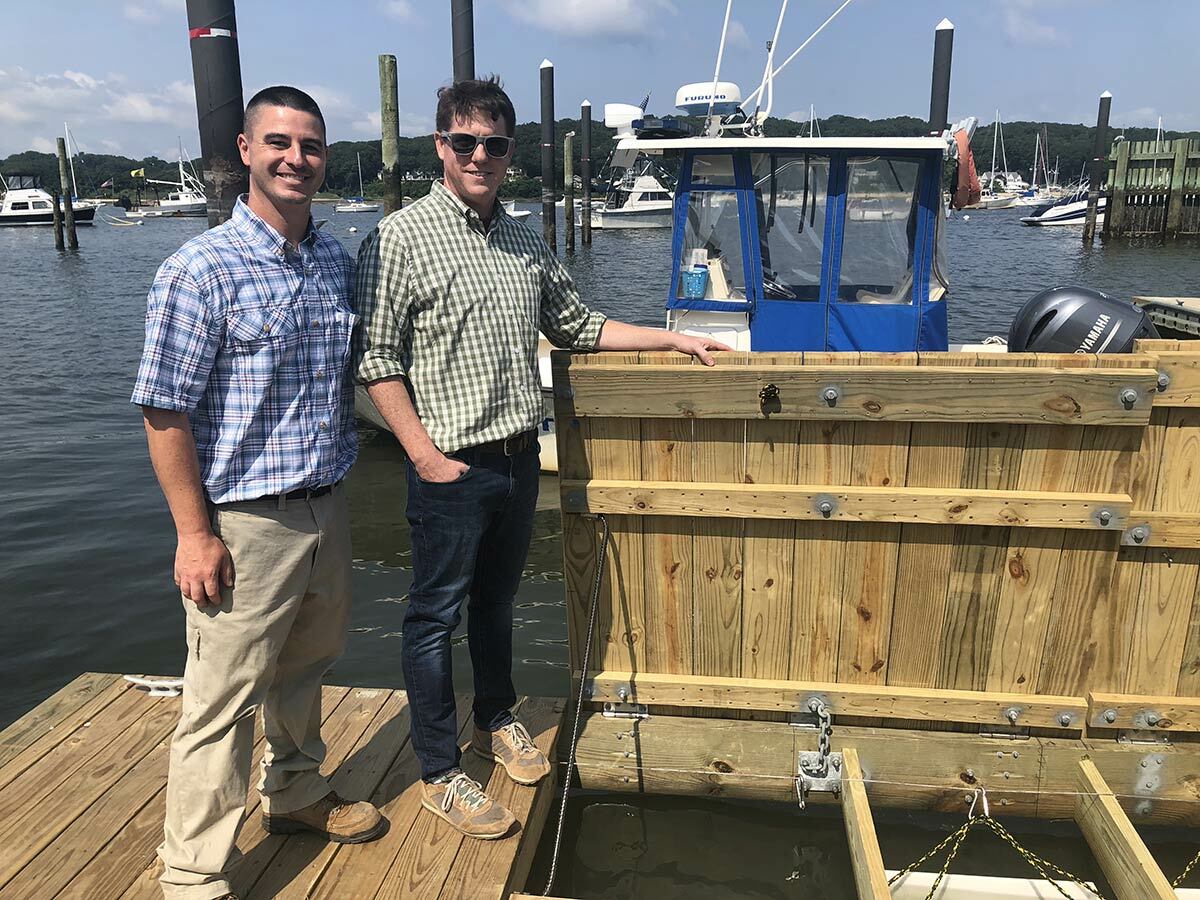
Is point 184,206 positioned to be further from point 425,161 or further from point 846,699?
point 846,699

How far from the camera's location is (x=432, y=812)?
3133mm

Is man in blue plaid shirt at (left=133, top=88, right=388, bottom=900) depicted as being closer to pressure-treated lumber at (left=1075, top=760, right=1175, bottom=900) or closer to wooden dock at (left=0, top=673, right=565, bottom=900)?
wooden dock at (left=0, top=673, right=565, bottom=900)

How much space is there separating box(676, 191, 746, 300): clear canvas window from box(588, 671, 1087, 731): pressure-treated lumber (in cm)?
451

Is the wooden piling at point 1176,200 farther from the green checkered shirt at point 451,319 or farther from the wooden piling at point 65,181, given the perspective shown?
the wooden piling at point 65,181

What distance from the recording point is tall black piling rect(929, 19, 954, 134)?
68.2ft

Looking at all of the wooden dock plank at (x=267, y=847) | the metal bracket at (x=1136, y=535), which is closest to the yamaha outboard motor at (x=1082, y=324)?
the metal bracket at (x=1136, y=535)

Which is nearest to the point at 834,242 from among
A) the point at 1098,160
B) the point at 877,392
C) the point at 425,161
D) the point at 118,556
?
the point at 877,392

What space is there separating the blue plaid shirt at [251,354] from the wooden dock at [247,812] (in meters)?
1.30

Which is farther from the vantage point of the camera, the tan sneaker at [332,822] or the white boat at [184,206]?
the white boat at [184,206]

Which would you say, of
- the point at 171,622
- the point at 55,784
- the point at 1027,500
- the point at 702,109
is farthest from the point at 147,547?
the point at 1027,500

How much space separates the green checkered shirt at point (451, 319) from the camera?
2662mm

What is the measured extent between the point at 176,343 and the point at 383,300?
0.61 m

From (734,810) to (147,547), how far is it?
6574 mm

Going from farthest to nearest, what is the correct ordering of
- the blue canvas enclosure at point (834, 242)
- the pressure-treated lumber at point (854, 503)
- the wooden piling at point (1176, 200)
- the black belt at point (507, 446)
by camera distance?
the wooden piling at point (1176, 200) → the blue canvas enclosure at point (834, 242) → the pressure-treated lumber at point (854, 503) → the black belt at point (507, 446)
